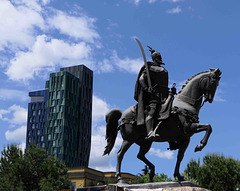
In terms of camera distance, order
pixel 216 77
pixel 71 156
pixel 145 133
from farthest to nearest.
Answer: pixel 71 156 → pixel 145 133 → pixel 216 77

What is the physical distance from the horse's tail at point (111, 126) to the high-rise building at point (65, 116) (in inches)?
3544

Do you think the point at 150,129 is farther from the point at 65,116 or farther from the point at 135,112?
the point at 65,116

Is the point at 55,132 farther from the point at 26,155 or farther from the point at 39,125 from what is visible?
the point at 26,155

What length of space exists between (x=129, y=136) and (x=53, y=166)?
29.2m

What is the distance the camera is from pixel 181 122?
380 inches

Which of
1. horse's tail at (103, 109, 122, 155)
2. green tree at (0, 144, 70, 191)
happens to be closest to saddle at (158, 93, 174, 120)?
horse's tail at (103, 109, 122, 155)

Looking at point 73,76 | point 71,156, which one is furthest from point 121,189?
point 73,76

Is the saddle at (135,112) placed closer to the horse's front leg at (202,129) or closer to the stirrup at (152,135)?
the stirrup at (152,135)

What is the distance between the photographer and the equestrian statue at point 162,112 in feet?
31.8

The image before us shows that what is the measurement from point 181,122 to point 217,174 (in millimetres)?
30167

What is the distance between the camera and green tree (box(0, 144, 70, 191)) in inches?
1412

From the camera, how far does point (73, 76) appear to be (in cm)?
10888

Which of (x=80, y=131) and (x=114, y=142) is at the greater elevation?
(x=80, y=131)

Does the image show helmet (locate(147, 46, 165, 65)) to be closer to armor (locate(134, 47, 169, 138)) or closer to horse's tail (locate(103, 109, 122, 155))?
armor (locate(134, 47, 169, 138))
